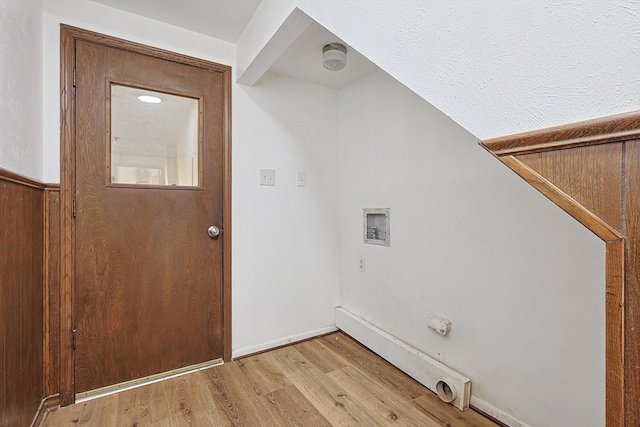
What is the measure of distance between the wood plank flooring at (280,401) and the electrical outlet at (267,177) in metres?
1.17

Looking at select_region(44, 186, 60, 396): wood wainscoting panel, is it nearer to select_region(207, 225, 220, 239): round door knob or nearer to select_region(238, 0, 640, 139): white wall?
select_region(207, 225, 220, 239): round door knob

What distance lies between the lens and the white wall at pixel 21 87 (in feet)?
3.33

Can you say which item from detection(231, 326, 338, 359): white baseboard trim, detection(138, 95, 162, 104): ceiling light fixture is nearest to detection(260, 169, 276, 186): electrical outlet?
detection(138, 95, 162, 104): ceiling light fixture

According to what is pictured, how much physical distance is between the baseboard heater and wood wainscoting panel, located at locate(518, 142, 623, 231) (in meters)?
1.30

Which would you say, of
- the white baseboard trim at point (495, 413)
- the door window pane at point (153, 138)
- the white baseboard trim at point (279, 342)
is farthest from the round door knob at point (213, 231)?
the white baseboard trim at point (495, 413)

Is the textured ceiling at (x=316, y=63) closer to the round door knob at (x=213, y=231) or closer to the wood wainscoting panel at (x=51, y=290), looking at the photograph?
the round door knob at (x=213, y=231)

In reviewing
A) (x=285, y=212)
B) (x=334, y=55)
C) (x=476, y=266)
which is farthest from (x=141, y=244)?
(x=476, y=266)

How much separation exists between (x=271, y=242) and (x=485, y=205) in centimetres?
133

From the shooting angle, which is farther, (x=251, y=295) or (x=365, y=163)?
(x=365, y=163)

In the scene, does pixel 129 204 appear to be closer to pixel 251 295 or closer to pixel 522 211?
pixel 251 295

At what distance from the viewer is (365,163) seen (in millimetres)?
2170

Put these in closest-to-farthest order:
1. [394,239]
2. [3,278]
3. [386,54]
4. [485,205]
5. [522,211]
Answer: [386,54], [3,278], [522,211], [485,205], [394,239]

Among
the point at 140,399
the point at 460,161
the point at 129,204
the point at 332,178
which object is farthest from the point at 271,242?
the point at 460,161

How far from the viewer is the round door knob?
186cm
